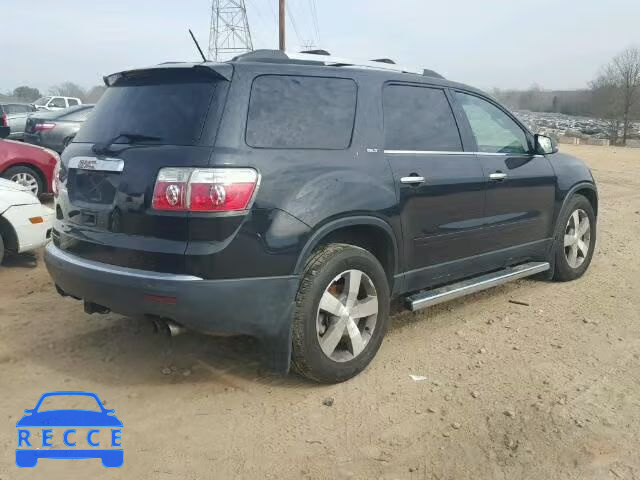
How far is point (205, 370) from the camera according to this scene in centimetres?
377

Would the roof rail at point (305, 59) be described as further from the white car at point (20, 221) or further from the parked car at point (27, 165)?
the parked car at point (27, 165)

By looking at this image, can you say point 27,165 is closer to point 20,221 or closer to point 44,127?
point 20,221

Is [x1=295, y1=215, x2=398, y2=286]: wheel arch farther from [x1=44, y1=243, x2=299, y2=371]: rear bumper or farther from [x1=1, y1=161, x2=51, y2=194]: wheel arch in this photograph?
[x1=1, y1=161, x2=51, y2=194]: wheel arch

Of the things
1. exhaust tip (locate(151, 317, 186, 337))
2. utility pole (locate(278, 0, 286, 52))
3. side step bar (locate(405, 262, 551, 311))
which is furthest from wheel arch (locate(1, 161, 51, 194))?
utility pole (locate(278, 0, 286, 52))

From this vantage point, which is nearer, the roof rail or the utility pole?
the roof rail

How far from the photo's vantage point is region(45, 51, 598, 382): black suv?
3.04m

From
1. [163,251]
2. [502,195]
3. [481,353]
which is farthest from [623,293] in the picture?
[163,251]

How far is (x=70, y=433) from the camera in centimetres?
303

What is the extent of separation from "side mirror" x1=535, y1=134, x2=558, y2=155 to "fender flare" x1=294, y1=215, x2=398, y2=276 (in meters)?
2.07

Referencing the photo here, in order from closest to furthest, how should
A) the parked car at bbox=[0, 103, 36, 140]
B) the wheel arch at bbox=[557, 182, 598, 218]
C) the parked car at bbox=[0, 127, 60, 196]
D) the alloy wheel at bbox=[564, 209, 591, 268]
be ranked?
the wheel arch at bbox=[557, 182, 598, 218] < the alloy wheel at bbox=[564, 209, 591, 268] < the parked car at bbox=[0, 127, 60, 196] < the parked car at bbox=[0, 103, 36, 140]

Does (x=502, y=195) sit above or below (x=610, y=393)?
above

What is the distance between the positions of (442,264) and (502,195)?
0.87 m

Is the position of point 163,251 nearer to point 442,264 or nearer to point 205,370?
point 205,370

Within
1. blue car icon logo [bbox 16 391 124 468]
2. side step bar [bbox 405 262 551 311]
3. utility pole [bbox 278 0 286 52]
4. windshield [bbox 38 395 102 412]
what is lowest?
blue car icon logo [bbox 16 391 124 468]
